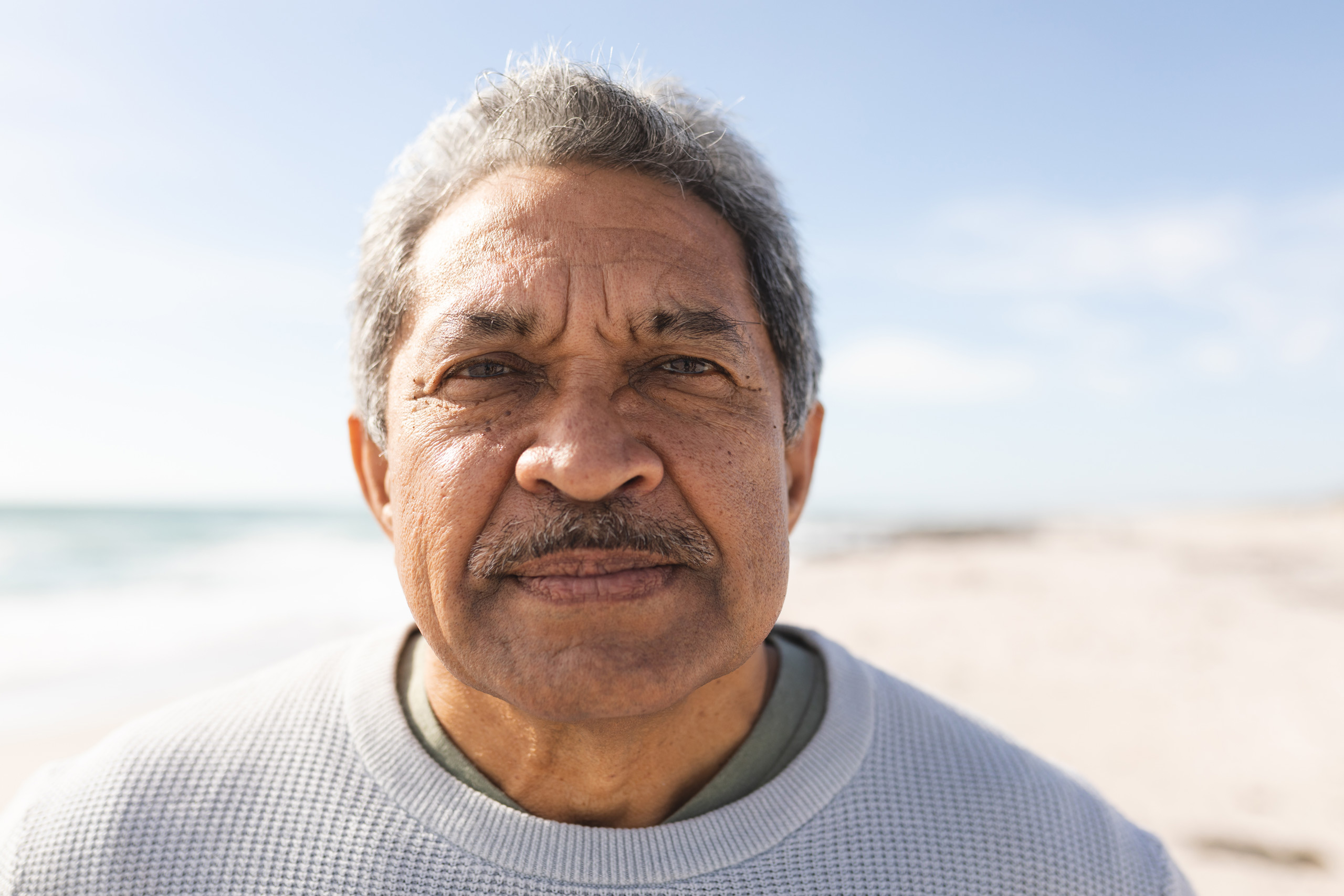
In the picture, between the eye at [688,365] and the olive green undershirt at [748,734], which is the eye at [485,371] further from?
the olive green undershirt at [748,734]

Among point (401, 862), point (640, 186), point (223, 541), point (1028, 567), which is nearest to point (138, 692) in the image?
point (401, 862)

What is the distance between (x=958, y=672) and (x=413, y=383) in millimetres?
6920

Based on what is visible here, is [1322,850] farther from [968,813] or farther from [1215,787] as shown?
[968,813]

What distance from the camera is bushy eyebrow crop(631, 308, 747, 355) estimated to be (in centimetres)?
155

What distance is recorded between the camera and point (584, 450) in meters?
1.41

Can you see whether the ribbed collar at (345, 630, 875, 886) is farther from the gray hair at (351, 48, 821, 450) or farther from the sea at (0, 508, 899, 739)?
the gray hair at (351, 48, 821, 450)

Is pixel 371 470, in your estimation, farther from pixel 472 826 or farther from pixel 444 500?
pixel 472 826

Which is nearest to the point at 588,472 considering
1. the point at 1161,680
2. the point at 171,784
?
the point at 171,784

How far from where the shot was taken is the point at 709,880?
149 cm

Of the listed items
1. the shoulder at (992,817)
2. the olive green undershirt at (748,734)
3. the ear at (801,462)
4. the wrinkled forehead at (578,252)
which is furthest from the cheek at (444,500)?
the shoulder at (992,817)

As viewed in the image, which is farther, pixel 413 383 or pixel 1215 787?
pixel 1215 787

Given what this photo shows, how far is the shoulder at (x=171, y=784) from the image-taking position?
154 centimetres

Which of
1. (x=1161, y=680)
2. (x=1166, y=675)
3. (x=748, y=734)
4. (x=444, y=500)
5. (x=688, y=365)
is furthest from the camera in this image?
(x=1166, y=675)

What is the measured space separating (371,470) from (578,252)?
2.72 ft
